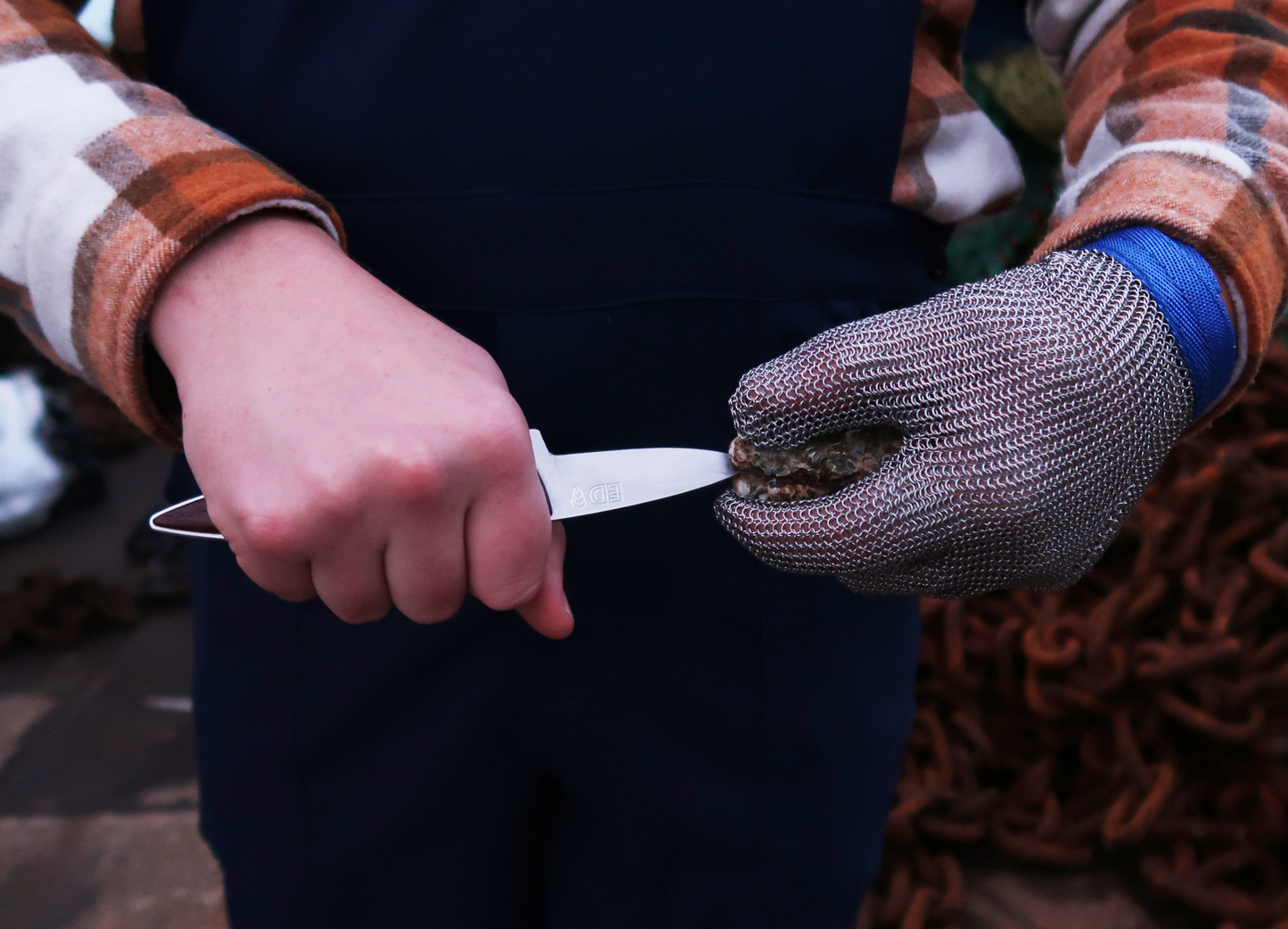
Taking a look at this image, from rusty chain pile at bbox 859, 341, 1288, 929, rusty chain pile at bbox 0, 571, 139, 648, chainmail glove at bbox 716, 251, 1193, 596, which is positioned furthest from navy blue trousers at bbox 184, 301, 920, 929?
rusty chain pile at bbox 0, 571, 139, 648

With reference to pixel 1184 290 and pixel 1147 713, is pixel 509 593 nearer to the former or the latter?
pixel 1184 290

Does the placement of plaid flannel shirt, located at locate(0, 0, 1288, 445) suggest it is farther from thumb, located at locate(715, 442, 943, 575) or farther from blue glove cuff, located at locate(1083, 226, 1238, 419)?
thumb, located at locate(715, 442, 943, 575)

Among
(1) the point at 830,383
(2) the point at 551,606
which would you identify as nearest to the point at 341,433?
(2) the point at 551,606

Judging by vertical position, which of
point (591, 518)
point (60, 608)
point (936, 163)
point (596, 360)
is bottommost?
point (60, 608)

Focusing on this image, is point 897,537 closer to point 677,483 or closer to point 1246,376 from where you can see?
point 677,483

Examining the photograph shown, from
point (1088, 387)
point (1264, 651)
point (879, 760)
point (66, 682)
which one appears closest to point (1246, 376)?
point (1088, 387)
